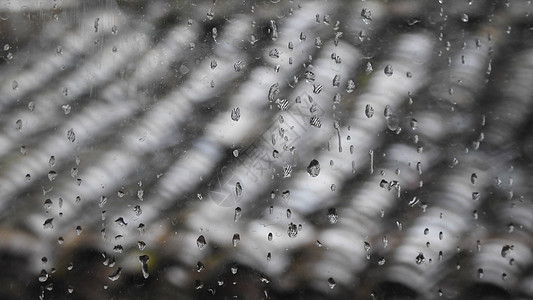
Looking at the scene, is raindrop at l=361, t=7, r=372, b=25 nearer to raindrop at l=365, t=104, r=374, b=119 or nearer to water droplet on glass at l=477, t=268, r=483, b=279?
raindrop at l=365, t=104, r=374, b=119

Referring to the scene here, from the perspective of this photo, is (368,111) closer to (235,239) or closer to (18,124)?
(235,239)

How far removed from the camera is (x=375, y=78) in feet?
2.34

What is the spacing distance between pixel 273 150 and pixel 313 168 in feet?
0.15

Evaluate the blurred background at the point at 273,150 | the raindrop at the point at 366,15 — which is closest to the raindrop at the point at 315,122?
the blurred background at the point at 273,150

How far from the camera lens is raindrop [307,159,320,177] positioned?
2.33ft

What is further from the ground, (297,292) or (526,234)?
(526,234)

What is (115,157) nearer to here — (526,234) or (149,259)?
(149,259)

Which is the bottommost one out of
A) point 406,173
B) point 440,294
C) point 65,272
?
point 65,272

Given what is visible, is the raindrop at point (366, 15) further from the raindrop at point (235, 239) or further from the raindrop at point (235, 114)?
the raindrop at point (235, 239)

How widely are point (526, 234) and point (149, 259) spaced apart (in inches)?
15.8

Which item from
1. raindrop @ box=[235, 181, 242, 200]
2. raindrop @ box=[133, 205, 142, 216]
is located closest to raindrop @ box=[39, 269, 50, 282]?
raindrop @ box=[133, 205, 142, 216]

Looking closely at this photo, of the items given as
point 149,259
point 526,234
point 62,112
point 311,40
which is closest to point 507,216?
point 526,234

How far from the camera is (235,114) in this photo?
71 cm

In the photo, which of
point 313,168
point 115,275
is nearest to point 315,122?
point 313,168
